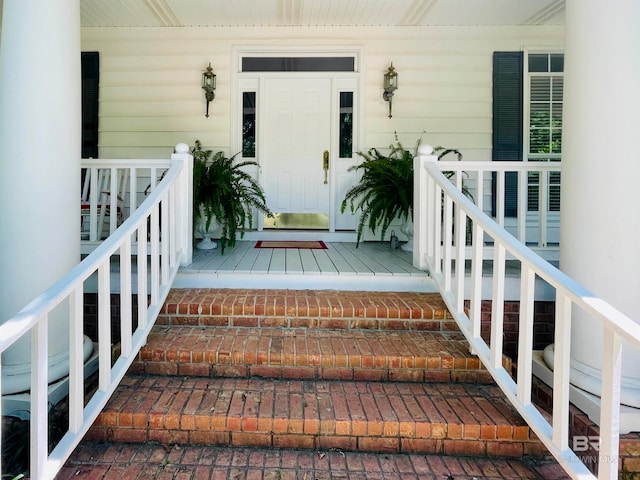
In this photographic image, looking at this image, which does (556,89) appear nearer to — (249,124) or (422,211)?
(422,211)

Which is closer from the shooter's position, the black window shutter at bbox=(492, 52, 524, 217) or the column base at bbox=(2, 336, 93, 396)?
the column base at bbox=(2, 336, 93, 396)

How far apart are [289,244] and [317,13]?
239 centimetres

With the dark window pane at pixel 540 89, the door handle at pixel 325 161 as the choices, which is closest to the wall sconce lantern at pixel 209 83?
the door handle at pixel 325 161

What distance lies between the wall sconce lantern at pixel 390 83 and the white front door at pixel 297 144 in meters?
0.63

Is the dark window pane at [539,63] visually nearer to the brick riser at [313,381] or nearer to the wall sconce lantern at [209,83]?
the brick riser at [313,381]

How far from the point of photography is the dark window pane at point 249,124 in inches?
175

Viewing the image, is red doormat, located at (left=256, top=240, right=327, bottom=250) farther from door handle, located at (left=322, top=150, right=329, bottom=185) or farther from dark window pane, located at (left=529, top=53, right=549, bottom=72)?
dark window pane, located at (left=529, top=53, right=549, bottom=72)

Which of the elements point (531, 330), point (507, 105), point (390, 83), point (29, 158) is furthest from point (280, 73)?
point (531, 330)

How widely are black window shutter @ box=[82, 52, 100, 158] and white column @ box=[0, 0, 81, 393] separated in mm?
2646

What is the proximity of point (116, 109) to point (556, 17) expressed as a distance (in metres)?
4.85

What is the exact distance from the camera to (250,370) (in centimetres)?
199

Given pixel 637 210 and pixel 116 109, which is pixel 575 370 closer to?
pixel 637 210

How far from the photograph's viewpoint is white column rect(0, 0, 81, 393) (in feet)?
6.06

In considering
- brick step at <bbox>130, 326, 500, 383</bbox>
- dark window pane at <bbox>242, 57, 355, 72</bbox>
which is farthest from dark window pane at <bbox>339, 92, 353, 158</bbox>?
brick step at <bbox>130, 326, 500, 383</bbox>
